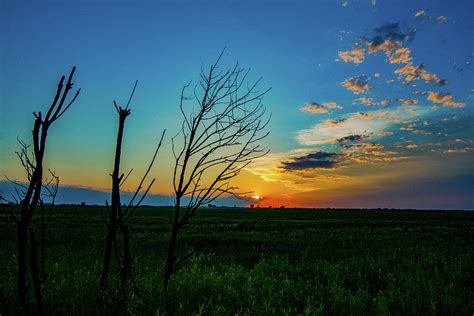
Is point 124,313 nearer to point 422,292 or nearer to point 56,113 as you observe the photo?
point 56,113

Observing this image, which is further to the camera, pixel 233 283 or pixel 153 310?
pixel 233 283

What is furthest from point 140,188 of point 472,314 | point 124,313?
point 472,314

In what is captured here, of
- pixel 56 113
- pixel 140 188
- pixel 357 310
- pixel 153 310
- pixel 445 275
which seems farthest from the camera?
pixel 445 275

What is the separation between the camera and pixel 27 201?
4.02 m

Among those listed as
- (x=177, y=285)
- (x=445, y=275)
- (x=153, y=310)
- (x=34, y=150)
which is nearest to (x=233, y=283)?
(x=177, y=285)

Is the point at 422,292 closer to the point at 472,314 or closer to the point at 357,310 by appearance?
the point at 472,314

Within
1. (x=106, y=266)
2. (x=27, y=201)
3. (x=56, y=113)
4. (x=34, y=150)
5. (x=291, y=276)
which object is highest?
(x=56, y=113)

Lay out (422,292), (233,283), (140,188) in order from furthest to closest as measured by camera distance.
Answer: (233,283) < (422,292) < (140,188)

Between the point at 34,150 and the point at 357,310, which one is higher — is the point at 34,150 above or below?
above

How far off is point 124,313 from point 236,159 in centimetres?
272

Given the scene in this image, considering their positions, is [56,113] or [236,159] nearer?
[56,113]

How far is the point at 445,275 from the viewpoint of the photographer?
8.27 metres

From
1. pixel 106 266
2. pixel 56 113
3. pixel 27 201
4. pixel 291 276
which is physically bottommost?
pixel 291 276

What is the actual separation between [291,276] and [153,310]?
4602 mm
